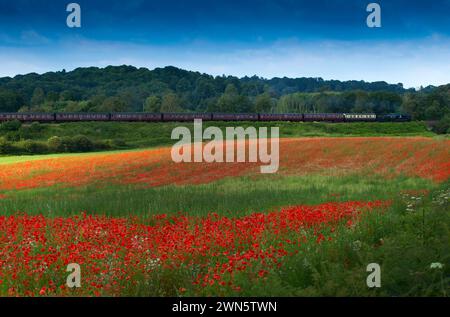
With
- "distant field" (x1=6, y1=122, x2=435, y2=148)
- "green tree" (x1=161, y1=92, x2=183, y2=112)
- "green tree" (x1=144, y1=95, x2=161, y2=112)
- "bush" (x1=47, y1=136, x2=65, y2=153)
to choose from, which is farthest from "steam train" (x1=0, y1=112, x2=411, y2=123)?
"green tree" (x1=144, y1=95, x2=161, y2=112)

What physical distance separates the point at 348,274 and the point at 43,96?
85.2 meters

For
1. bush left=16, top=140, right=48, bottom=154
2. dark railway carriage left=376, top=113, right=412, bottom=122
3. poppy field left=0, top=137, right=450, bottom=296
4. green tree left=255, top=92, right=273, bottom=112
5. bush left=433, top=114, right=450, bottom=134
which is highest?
green tree left=255, top=92, right=273, bottom=112

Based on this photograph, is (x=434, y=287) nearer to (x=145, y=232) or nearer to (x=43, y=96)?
(x=145, y=232)

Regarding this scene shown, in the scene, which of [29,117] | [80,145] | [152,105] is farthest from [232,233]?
[152,105]

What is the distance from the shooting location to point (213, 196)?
1966 cm

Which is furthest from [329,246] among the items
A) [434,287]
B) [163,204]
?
[163,204]

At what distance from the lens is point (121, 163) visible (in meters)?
32.1

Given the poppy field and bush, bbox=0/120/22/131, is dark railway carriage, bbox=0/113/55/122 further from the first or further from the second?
the poppy field

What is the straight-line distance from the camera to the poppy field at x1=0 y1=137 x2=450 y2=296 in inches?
338

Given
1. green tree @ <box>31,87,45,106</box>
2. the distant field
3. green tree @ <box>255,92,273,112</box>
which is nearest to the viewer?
the distant field

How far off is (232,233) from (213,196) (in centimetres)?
739

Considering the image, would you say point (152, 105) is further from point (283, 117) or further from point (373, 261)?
point (373, 261)

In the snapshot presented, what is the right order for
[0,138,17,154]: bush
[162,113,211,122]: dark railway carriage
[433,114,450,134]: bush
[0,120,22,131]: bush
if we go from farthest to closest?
[162,113,211,122]: dark railway carriage
[433,114,450,134]: bush
[0,120,22,131]: bush
[0,138,17,154]: bush

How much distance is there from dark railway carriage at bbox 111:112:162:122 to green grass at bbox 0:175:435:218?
48199mm
